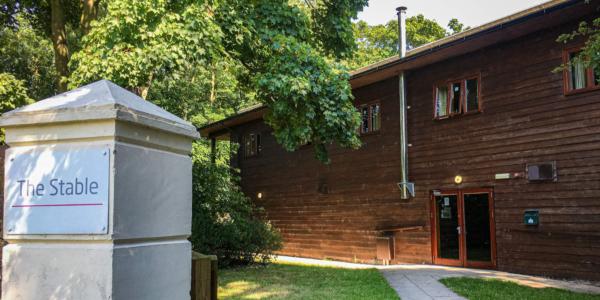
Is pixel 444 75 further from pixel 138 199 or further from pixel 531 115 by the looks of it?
pixel 138 199

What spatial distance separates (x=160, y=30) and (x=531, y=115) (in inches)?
318

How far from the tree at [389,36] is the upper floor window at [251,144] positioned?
1456 centimetres

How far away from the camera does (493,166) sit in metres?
12.5

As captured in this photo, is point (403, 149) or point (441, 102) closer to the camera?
point (441, 102)

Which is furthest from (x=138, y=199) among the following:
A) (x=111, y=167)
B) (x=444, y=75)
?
(x=444, y=75)

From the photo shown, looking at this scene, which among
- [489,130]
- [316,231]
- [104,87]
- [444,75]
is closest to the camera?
[104,87]

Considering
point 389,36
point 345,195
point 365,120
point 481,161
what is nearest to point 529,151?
point 481,161

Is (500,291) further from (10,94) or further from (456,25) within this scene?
(456,25)

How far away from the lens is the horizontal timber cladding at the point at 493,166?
10.8 m

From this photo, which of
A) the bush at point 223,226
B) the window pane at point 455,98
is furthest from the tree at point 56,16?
the window pane at point 455,98

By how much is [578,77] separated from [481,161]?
290cm

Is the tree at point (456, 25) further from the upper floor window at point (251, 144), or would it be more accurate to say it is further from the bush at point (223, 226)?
the bush at point (223, 226)

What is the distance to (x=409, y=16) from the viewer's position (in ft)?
127

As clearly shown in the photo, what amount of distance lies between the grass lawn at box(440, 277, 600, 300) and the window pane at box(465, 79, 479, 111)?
4541mm
